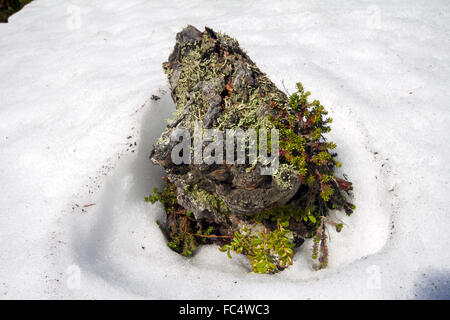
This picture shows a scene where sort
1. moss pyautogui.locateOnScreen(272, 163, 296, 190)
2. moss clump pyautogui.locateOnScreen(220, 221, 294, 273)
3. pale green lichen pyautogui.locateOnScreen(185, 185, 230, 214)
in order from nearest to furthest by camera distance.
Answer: moss pyautogui.locateOnScreen(272, 163, 296, 190)
moss clump pyautogui.locateOnScreen(220, 221, 294, 273)
pale green lichen pyautogui.locateOnScreen(185, 185, 230, 214)

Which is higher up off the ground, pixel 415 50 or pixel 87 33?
pixel 87 33

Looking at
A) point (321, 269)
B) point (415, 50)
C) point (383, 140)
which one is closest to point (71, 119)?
point (321, 269)

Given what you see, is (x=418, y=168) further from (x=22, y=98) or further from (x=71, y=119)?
(x=22, y=98)

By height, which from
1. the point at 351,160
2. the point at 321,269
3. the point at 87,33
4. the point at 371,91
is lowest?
the point at 321,269

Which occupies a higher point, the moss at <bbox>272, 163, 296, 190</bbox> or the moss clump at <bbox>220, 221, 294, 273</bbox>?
the moss at <bbox>272, 163, 296, 190</bbox>

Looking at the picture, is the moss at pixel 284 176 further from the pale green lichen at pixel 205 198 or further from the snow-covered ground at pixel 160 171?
the snow-covered ground at pixel 160 171

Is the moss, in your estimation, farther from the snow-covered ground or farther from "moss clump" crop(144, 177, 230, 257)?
"moss clump" crop(144, 177, 230, 257)

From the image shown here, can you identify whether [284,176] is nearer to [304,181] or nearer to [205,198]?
[304,181]

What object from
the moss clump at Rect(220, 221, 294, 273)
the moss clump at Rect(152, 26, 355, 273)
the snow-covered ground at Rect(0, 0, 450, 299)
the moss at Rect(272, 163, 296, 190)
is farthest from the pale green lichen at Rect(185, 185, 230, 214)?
the moss at Rect(272, 163, 296, 190)
